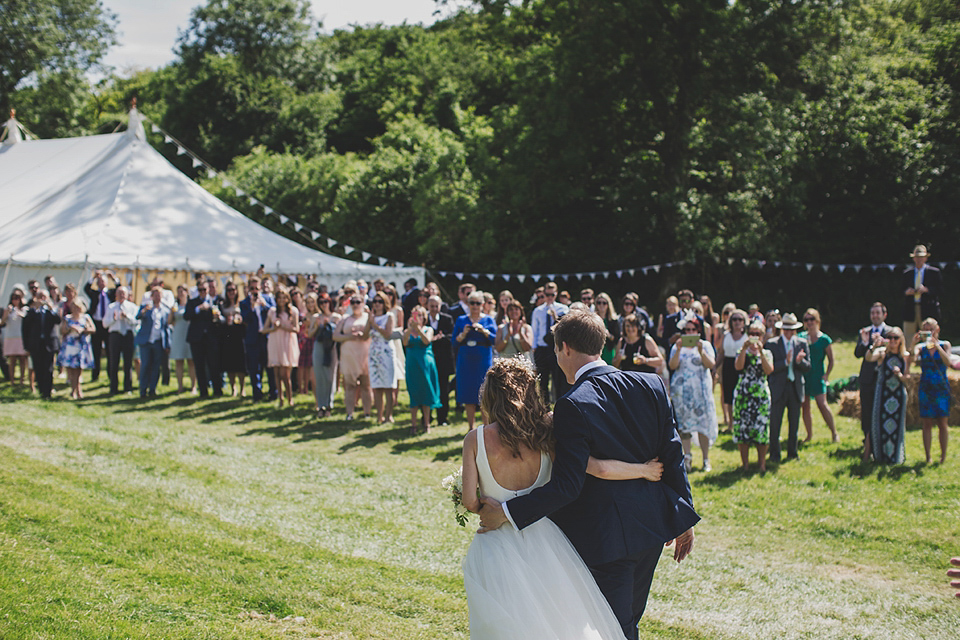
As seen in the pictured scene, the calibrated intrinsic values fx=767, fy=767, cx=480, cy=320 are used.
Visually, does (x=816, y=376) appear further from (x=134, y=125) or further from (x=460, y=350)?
(x=134, y=125)

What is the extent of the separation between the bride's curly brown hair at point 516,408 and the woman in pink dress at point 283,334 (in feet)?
29.2

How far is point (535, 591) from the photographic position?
10.0ft

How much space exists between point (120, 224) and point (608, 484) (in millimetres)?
15179

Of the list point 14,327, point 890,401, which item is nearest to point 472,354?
point 890,401

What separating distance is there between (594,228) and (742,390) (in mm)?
16777

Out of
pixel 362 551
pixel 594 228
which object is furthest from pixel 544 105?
pixel 362 551

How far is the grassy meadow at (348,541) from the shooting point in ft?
15.4

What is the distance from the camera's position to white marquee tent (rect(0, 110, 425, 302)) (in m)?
14.7

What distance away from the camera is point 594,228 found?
24781 millimetres

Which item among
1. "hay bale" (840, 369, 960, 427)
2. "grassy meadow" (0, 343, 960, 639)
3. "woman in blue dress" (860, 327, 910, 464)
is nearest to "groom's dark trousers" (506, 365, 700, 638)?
"grassy meadow" (0, 343, 960, 639)

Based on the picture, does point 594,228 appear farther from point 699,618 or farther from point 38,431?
point 699,618

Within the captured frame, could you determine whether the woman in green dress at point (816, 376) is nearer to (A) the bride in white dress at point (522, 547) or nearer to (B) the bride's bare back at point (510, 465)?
(A) the bride in white dress at point (522, 547)

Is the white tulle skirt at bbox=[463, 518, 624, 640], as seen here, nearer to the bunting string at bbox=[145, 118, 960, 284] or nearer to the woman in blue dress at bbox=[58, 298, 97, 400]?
the woman in blue dress at bbox=[58, 298, 97, 400]

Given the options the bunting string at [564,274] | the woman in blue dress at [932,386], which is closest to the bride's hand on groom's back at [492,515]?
the woman in blue dress at [932,386]
